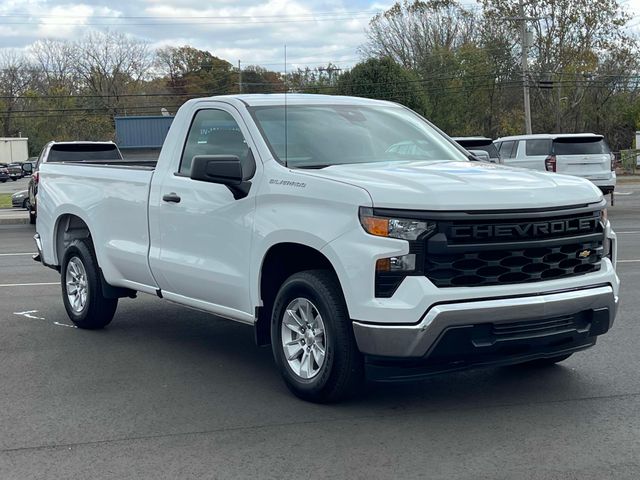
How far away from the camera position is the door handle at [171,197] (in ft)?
22.0

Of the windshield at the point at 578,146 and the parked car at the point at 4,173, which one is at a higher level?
the windshield at the point at 578,146

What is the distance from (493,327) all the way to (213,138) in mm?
2824

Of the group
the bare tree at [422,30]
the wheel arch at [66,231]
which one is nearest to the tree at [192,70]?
the bare tree at [422,30]

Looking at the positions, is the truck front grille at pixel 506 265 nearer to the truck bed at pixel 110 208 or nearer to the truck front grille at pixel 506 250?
the truck front grille at pixel 506 250

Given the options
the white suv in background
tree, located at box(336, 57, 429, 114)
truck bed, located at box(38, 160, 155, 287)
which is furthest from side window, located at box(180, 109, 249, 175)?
tree, located at box(336, 57, 429, 114)

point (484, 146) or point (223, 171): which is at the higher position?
point (223, 171)

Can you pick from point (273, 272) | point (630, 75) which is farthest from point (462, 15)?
point (273, 272)

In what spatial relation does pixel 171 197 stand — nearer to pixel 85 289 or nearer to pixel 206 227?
pixel 206 227

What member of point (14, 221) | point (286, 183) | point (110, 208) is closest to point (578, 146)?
point (14, 221)

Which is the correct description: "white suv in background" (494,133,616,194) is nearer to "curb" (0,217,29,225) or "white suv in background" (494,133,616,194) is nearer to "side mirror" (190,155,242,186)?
"curb" (0,217,29,225)

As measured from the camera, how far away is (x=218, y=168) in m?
5.93

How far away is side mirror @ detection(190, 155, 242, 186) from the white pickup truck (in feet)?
0.04

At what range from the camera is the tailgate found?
74.3 feet

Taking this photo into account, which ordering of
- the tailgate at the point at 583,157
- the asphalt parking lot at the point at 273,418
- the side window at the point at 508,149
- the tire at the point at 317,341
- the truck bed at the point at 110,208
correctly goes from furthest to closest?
1. the side window at the point at 508,149
2. the tailgate at the point at 583,157
3. the truck bed at the point at 110,208
4. the tire at the point at 317,341
5. the asphalt parking lot at the point at 273,418
